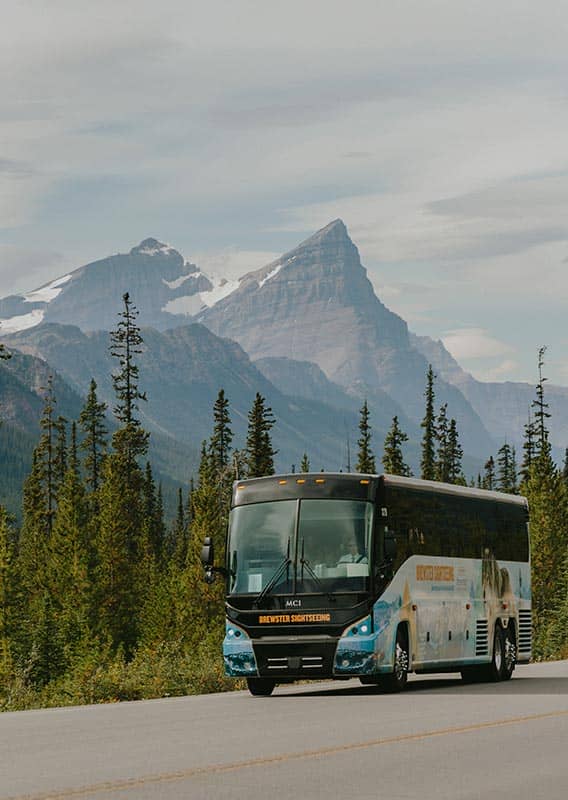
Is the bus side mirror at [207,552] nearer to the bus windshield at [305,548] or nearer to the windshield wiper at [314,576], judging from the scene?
the bus windshield at [305,548]

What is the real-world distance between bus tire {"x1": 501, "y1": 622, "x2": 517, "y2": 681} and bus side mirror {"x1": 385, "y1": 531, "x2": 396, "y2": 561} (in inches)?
256

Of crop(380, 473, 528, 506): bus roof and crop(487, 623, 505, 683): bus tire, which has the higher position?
crop(380, 473, 528, 506): bus roof

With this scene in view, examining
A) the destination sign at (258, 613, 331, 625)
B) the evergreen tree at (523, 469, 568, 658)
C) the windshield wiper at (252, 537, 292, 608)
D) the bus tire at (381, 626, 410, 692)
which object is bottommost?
the bus tire at (381, 626, 410, 692)

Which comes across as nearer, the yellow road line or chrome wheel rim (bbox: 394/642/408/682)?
the yellow road line

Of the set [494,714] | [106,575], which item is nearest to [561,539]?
[106,575]

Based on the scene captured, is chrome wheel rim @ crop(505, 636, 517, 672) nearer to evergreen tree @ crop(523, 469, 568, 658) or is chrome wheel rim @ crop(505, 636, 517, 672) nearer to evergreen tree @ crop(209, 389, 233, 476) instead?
evergreen tree @ crop(523, 469, 568, 658)

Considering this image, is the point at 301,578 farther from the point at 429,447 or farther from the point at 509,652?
the point at 429,447

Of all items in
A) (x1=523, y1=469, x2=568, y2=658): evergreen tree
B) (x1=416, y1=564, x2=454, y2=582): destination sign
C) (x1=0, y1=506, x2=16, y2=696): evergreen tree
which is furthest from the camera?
(x1=523, y1=469, x2=568, y2=658): evergreen tree

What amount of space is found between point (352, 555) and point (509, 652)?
738 cm

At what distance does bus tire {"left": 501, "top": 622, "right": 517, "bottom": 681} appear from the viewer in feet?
98.3

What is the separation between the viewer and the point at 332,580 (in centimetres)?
2422

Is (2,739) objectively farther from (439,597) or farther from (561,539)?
(561,539)

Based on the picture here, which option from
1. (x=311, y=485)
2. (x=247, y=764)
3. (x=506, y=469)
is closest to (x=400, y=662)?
(x=311, y=485)

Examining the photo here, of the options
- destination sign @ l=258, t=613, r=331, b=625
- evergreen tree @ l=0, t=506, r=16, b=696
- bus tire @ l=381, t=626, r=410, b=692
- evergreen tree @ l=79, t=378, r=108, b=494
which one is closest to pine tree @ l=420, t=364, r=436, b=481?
evergreen tree @ l=79, t=378, r=108, b=494
